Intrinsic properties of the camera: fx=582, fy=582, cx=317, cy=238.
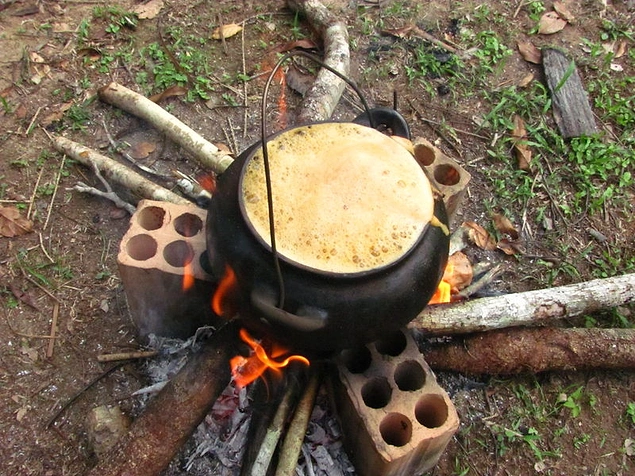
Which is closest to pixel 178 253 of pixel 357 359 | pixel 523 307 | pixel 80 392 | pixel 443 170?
pixel 80 392

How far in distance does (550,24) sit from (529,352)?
3273 millimetres

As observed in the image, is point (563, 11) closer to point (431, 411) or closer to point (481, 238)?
point (481, 238)

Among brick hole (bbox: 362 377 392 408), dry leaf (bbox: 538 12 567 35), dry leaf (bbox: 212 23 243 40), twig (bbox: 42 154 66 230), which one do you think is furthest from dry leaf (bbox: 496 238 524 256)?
twig (bbox: 42 154 66 230)

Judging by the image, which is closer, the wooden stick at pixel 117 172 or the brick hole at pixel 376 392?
the brick hole at pixel 376 392

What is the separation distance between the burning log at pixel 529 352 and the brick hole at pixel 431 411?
0.43 meters

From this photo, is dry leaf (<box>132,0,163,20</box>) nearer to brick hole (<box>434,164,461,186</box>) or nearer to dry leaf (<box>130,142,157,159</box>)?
dry leaf (<box>130,142,157,159</box>)

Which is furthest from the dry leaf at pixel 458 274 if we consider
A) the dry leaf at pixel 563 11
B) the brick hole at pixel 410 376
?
the dry leaf at pixel 563 11

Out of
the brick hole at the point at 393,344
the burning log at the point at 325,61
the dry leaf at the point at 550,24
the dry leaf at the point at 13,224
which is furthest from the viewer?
the dry leaf at the point at 550,24

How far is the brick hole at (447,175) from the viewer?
10.2ft

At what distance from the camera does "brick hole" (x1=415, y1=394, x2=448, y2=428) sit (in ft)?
8.05

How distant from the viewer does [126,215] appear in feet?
11.5

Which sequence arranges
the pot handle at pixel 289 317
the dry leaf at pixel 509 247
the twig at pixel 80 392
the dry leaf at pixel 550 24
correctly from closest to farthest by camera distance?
the pot handle at pixel 289 317, the twig at pixel 80 392, the dry leaf at pixel 509 247, the dry leaf at pixel 550 24

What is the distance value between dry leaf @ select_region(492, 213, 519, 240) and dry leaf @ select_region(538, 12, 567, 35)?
2.10 m

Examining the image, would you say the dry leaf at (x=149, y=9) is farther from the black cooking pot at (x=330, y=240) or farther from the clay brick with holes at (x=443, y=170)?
the black cooking pot at (x=330, y=240)
